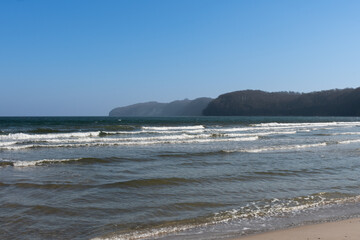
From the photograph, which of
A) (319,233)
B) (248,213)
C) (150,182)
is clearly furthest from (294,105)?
(319,233)

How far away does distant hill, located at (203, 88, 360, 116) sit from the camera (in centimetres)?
16975

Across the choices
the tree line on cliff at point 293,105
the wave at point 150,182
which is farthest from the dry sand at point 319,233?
the tree line on cliff at point 293,105

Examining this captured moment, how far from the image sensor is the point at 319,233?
611 centimetres

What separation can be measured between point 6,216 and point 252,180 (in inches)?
287

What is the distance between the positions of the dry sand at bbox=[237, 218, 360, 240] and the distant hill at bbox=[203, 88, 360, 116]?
173255 millimetres

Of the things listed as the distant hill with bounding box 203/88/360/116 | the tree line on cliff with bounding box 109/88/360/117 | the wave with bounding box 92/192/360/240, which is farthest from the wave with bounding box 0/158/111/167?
the tree line on cliff with bounding box 109/88/360/117

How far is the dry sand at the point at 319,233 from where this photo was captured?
5.88 meters

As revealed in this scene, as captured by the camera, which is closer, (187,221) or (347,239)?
(347,239)

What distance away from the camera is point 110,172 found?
43.7ft

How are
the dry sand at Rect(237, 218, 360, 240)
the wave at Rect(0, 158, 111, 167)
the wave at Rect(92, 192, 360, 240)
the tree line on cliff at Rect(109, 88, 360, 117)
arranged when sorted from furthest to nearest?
the tree line on cliff at Rect(109, 88, 360, 117)
the wave at Rect(0, 158, 111, 167)
the wave at Rect(92, 192, 360, 240)
the dry sand at Rect(237, 218, 360, 240)

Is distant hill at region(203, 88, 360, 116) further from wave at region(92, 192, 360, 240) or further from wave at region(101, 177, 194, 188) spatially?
wave at region(92, 192, 360, 240)

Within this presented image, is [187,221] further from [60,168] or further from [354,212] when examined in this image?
[60,168]

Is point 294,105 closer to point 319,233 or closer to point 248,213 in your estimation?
point 248,213

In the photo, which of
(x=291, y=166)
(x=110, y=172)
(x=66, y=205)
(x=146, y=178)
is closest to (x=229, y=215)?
(x=66, y=205)
